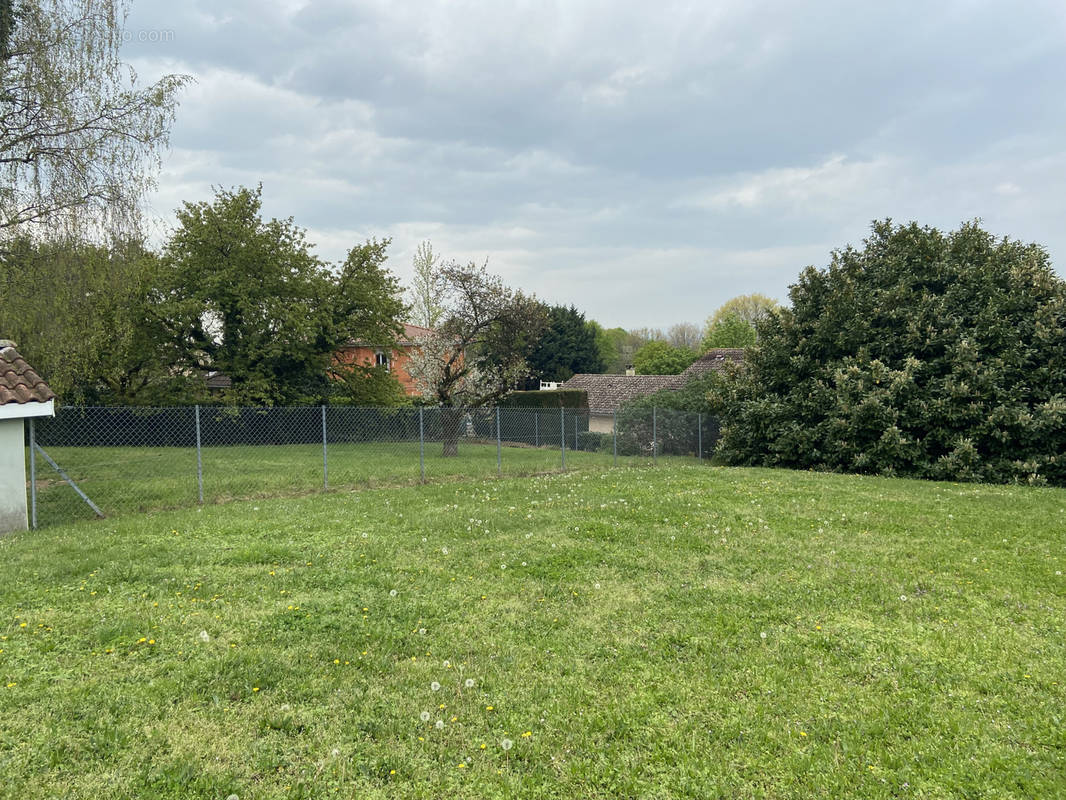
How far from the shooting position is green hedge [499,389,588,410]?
31906 mm

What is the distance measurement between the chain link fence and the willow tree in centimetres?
324

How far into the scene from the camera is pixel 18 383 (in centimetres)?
748

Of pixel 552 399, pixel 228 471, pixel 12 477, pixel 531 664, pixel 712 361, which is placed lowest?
pixel 531 664

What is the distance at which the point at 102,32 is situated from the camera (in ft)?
32.8

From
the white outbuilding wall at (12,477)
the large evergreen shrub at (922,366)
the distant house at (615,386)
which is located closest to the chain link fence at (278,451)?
the white outbuilding wall at (12,477)

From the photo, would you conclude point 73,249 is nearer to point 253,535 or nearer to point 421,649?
point 253,535

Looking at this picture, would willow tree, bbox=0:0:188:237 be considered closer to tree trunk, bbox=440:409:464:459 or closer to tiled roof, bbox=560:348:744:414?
tree trunk, bbox=440:409:464:459

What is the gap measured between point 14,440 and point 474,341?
1544cm

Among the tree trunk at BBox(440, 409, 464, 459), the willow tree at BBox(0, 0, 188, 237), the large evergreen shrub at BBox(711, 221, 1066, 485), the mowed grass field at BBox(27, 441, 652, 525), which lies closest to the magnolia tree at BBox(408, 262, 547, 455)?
the tree trunk at BBox(440, 409, 464, 459)

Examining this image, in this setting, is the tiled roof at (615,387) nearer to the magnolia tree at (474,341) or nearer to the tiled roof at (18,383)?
the magnolia tree at (474,341)

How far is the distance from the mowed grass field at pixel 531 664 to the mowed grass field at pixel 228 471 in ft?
7.16

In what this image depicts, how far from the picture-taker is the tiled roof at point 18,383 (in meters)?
7.21

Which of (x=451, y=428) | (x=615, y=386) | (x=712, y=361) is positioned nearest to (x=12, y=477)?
(x=451, y=428)

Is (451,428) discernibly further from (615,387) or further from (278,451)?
(615,387)
